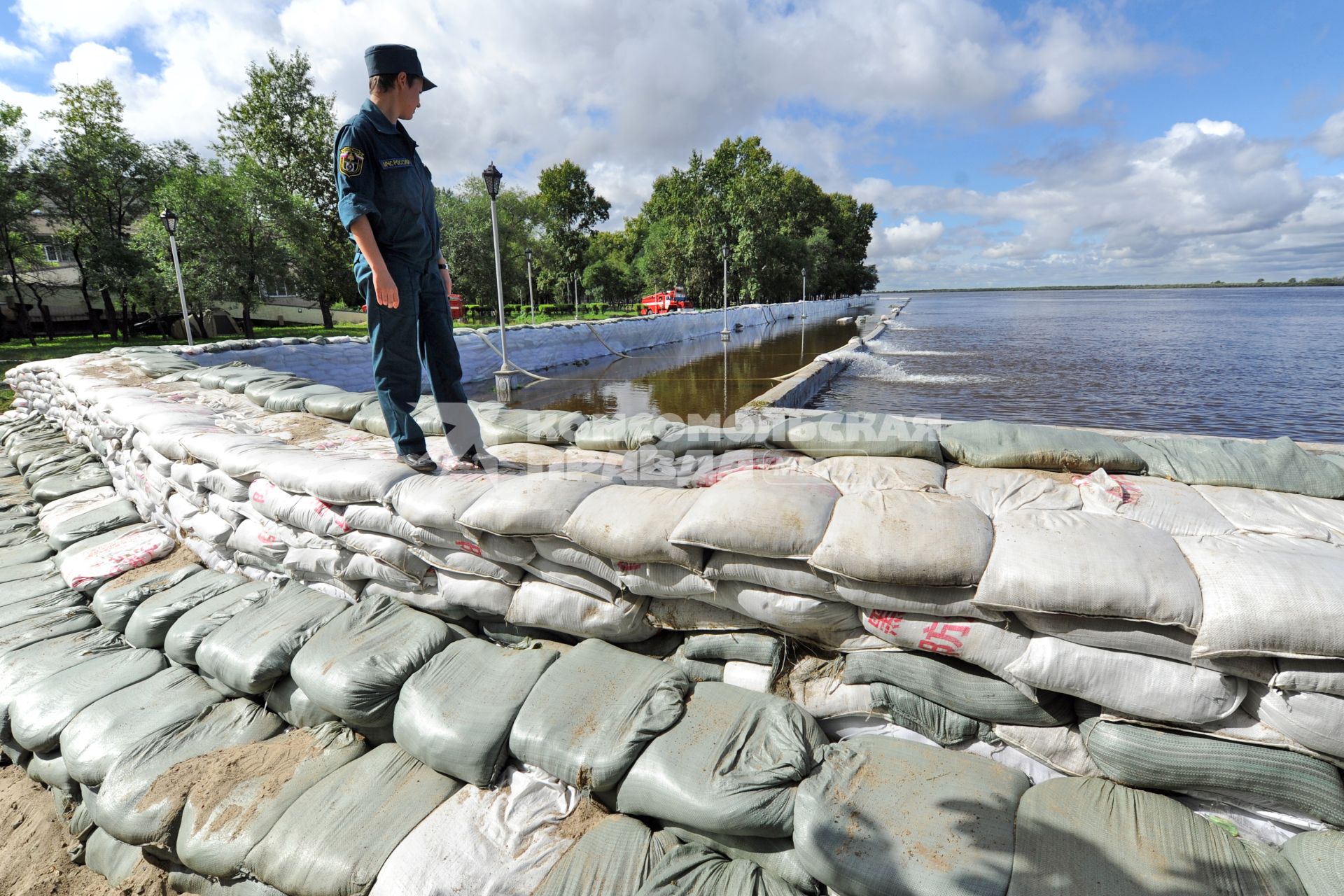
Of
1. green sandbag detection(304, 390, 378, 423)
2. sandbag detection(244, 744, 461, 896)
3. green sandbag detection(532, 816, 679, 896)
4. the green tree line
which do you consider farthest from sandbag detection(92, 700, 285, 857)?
the green tree line

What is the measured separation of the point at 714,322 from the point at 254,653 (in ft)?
74.7

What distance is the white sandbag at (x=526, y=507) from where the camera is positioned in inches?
75.3

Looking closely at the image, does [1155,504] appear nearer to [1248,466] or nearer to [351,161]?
[1248,466]

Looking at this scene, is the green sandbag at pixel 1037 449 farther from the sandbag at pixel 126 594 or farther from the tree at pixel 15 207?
the tree at pixel 15 207

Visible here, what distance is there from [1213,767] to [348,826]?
6.77 ft

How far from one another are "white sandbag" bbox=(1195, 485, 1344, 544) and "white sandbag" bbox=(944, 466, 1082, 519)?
13.8 inches

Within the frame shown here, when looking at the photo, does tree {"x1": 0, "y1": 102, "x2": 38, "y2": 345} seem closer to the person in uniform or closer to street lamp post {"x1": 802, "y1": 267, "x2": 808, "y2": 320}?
the person in uniform

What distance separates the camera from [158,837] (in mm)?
1757

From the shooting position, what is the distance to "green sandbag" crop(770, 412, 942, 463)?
2.36 m

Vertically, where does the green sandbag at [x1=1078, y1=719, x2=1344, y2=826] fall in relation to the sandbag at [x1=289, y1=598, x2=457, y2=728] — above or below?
above

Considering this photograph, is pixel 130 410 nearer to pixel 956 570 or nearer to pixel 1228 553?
pixel 956 570

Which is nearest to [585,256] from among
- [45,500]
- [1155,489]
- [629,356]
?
[629,356]

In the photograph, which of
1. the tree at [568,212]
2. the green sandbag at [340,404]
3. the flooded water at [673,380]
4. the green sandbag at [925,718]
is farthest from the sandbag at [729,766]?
the tree at [568,212]

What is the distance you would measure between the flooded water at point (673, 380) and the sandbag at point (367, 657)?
123 inches
